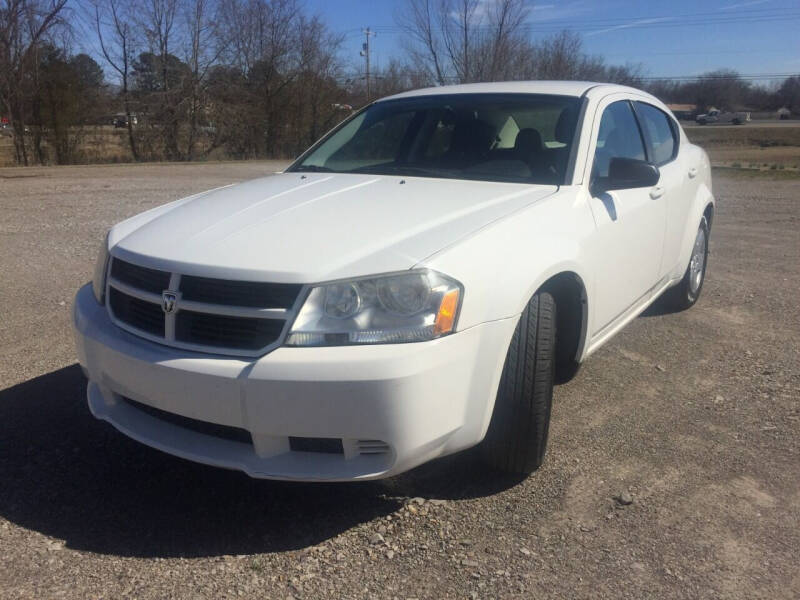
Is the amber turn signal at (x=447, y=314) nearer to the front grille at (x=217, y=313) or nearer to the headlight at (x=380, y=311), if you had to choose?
the headlight at (x=380, y=311)

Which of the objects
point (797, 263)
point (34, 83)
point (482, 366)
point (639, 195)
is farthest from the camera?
point (34, 83)

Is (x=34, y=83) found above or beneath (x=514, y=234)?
above

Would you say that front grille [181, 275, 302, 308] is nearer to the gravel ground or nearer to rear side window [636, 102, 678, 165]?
the gravel ground

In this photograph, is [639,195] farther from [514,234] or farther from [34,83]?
[34,83]

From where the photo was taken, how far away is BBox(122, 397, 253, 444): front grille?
2576mm

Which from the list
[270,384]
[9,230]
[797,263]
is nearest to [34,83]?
[9,230]

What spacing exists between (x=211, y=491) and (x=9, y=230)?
24.5ft

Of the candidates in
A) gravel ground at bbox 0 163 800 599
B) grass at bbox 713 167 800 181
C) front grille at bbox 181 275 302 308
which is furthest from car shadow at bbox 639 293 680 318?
grass at bbox 713 167 800 181

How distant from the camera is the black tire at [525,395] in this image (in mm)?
2740

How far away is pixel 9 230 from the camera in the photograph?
9008 mm

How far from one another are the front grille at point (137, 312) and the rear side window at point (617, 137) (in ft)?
7.18

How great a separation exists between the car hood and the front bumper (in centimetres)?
30

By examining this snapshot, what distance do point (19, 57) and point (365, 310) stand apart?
29743mm

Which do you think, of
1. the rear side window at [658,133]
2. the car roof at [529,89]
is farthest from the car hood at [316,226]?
the rear side window at [658,133]
